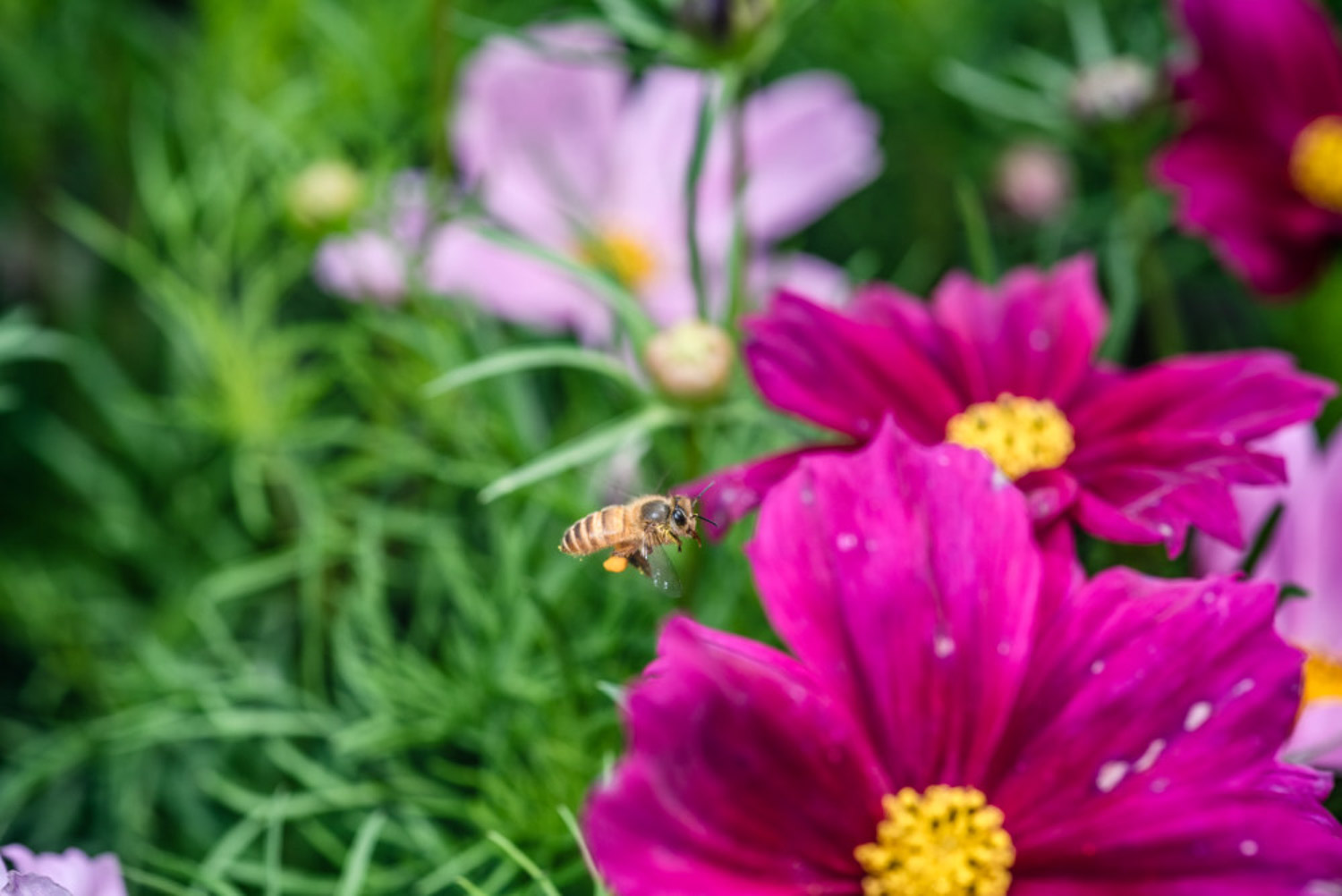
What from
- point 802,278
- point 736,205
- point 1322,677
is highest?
point 736,205

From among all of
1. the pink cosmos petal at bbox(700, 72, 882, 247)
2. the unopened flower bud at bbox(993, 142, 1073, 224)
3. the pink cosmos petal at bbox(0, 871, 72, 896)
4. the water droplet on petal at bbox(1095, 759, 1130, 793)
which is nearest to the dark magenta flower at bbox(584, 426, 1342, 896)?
the water droplet on petal at bbox(1095, 759, 1130, 793)

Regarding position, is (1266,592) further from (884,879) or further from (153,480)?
(153,480)

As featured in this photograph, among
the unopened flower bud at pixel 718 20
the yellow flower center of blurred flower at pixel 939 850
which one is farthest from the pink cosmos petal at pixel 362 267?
the yellow flower center of blurred flower at pixel 939 850

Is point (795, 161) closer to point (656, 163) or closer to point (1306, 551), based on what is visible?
point (656, 163)

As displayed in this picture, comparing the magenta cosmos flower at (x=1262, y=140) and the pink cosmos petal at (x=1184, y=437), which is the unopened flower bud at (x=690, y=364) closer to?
the pink cosmos petal at (x=1184, y=437)

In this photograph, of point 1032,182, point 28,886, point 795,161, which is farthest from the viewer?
point 1032,182

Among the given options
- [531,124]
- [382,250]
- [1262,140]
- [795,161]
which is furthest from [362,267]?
[1262,140]
